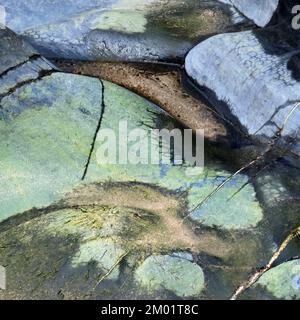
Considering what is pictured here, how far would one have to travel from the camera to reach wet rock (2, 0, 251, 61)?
4.12 metres

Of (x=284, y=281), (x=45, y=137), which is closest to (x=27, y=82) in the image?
(x=45, y=137)

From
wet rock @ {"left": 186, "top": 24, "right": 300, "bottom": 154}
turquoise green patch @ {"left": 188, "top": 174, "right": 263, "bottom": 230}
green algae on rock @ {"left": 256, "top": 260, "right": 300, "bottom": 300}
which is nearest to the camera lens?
green algae on rock @ {"left": 256, "top": 260, "right": 300, "bottom": 300}

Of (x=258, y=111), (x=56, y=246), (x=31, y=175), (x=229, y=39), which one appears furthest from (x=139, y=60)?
(x=56, y=246)

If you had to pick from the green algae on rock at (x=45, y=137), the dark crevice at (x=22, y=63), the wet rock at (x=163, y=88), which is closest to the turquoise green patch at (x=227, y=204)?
the wet rock at (x=163, y=88)

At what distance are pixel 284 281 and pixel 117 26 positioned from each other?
1.91 m

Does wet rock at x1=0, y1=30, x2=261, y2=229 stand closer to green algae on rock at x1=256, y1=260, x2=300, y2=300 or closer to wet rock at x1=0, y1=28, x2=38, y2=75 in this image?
wet rock at x1=0, y1=28, x2=38, y2=75

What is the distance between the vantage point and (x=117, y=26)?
4.17 m

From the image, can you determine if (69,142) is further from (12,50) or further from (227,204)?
(227,204)

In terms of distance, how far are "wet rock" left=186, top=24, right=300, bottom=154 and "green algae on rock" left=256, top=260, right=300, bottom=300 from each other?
2.47 feet

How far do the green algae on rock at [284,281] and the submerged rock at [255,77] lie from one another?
0.74 m

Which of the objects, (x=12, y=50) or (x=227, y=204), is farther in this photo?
(x=12, y=50)

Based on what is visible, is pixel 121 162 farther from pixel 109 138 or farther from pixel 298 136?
pixel 298 136

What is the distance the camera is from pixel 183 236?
3242 millimetres

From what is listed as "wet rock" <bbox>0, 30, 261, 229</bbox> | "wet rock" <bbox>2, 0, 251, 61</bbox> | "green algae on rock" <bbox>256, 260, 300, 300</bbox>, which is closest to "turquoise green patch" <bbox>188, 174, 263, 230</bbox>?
"wet rock" <bbox>0, 30, 261, 229</bbox>
